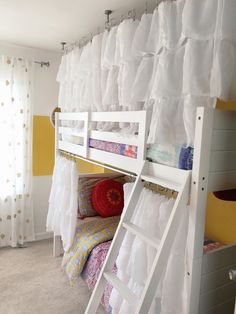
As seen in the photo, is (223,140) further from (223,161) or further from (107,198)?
(107,198)

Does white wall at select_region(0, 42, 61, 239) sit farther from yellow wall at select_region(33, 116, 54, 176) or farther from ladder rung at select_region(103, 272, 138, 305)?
ladder rung at select_region(103, 272, 138, 305)

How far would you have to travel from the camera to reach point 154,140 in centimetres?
148

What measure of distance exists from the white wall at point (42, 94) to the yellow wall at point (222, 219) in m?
2.28

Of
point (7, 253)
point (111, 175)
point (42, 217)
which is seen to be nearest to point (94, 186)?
point (111, 175)

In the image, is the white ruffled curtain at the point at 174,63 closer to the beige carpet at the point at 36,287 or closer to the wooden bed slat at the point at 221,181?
the wooden bed slat at the point at 221,181

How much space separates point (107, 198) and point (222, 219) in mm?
1317

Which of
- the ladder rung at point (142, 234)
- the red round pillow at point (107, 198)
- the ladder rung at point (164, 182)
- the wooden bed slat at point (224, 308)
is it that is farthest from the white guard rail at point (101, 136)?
the wooden bed slat at point (224, 308)

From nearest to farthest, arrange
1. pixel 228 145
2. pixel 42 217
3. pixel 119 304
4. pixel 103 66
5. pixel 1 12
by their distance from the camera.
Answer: pixel 228 145, pixel 119 304, pixel 103 66, pixel 1 12, pixel 42 217

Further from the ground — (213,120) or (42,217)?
(213,120)

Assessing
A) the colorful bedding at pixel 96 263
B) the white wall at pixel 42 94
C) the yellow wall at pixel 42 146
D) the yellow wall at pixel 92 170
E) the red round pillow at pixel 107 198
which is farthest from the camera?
the yellow wall at pixel 42 146

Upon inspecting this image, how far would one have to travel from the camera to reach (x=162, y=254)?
1.30 m

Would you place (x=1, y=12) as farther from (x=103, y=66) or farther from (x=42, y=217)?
(x=42, y=217)

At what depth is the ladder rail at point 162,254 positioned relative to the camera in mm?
1281

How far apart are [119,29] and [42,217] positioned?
109 inches
